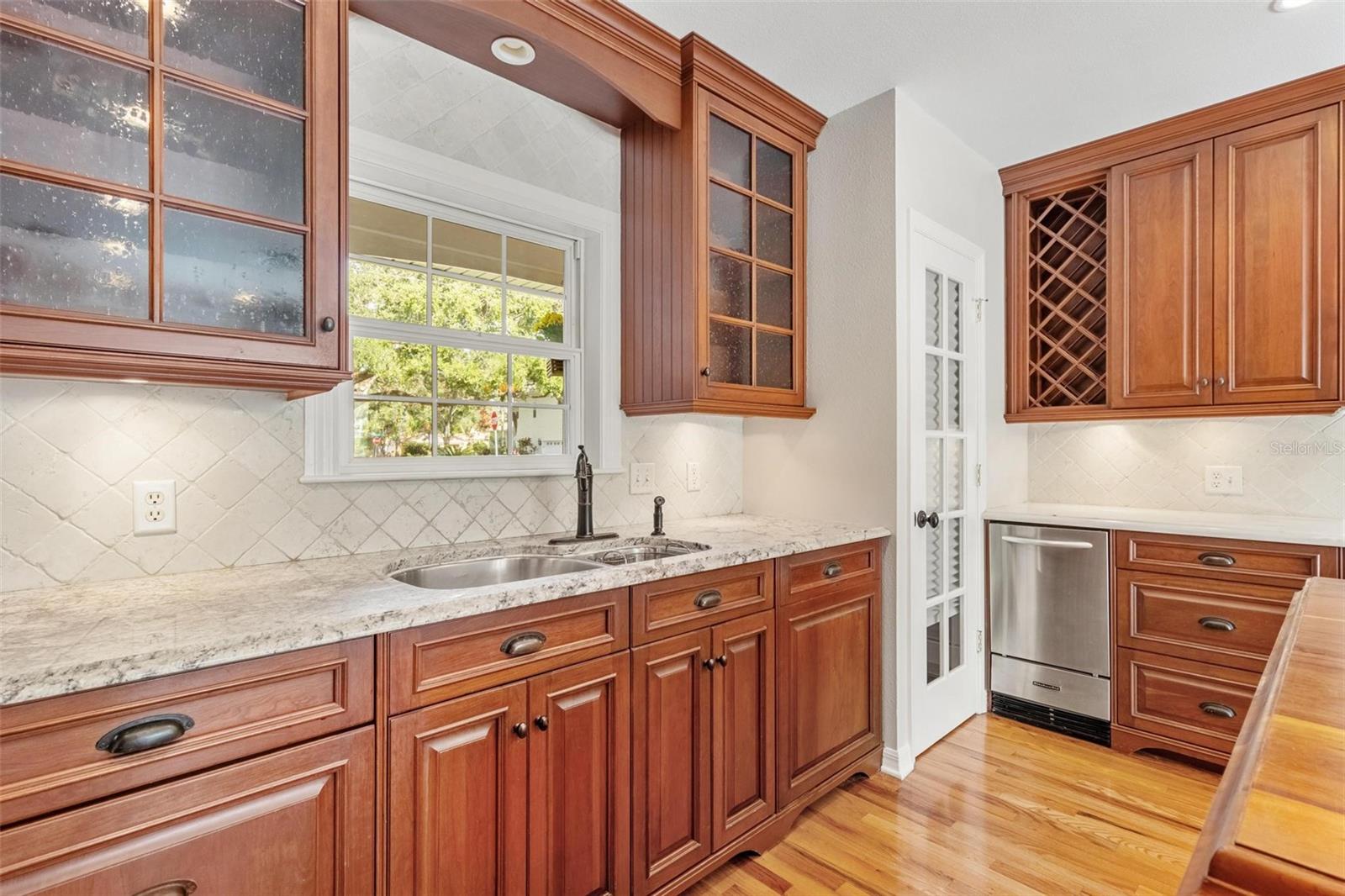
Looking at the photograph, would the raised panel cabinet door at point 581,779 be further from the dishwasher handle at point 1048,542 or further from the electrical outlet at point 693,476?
the dishwasher handle at point 1048,542

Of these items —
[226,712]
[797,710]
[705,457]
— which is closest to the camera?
[226,712]

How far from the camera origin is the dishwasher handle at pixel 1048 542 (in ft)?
9.08

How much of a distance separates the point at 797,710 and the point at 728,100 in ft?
6.96

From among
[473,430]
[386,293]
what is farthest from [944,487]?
[386,293]

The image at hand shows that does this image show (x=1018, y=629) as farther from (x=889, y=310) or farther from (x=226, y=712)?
(x=226, y=712)

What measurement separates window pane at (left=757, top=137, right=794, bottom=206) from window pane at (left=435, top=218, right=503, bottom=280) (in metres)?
1.02

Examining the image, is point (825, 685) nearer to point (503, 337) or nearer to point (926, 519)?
point (926, 519)

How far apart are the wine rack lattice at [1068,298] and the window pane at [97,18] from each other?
345 cm

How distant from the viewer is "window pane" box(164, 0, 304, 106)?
4.24ft

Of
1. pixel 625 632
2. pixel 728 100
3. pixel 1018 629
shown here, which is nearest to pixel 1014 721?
pixel 1018 629

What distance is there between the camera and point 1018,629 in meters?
2.97

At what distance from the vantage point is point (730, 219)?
7.88ft

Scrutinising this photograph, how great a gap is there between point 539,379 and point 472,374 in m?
0.26

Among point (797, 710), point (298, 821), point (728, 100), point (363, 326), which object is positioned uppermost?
point (728, 100)
